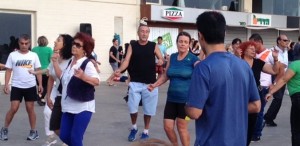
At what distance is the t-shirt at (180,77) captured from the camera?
24.9 ft

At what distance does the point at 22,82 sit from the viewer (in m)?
9.05

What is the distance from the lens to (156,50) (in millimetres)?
9117

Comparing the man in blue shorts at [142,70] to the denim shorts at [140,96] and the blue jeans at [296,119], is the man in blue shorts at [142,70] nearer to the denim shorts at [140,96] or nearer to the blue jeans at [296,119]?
the denim shorts at [140,96]

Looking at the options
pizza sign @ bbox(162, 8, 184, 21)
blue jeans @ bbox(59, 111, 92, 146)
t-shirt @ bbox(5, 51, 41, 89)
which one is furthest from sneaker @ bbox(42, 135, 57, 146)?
pizza sign @ bbox(162, 8, 184, 21)

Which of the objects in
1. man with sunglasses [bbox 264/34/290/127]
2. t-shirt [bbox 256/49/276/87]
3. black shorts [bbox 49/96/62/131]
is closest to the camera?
black shorts [bbox 49/96/62/131]

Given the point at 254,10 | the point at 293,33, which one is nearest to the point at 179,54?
the point at 254,10

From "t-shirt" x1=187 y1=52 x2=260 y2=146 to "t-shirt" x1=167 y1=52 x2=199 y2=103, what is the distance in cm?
353

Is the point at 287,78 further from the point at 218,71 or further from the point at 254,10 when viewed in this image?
the point at 254,10

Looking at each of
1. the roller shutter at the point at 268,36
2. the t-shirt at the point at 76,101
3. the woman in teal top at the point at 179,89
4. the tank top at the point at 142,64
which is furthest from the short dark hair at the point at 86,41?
the roller shutter at the point at 268,36

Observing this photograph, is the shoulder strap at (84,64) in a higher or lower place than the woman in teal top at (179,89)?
higher

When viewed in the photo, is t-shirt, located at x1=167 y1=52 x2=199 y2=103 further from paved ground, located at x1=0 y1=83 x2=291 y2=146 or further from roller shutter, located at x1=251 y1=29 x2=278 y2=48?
roller shutter, located at x1=251 y1=29 x2=278 y2=48

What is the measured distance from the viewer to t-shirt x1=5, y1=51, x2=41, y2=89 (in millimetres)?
9055

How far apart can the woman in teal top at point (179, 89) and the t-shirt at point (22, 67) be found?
253cm

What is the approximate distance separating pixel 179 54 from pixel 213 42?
154 inches
